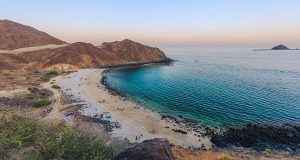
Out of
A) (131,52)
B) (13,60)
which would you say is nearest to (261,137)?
(13,60)

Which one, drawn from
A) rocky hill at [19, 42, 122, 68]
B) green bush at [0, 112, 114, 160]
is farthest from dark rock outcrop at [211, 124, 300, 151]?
rocky hill at [19, 42, 122, 68]

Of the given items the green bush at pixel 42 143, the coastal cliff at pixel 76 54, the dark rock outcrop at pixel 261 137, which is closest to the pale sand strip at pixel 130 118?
the dark rock outcrop at pixel 261 137

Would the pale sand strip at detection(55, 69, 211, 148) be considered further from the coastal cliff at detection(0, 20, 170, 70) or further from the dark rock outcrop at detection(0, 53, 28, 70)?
the coastal cliff at detection(0, 20, 170, 70)

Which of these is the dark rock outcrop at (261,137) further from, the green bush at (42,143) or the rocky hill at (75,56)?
the rocky hill at (75,56)

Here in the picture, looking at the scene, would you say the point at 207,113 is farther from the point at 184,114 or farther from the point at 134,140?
the point at 134,140

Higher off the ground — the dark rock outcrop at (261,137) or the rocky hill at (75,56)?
the rocky hill at (75,56)
